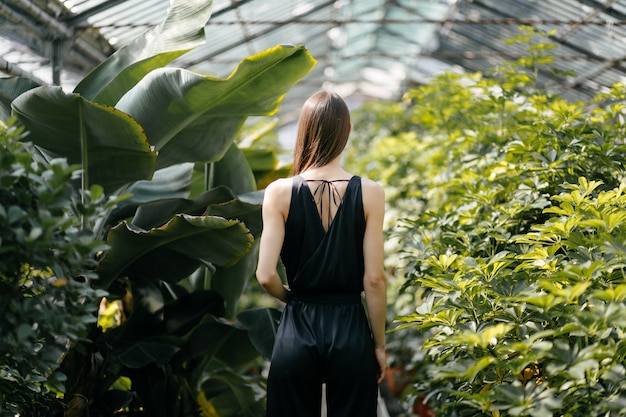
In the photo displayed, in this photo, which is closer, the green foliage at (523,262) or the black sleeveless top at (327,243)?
the green foliage at (523,262)

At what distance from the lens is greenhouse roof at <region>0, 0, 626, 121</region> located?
579cm

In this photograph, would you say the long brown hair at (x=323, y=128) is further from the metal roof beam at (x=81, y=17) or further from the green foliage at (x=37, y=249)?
the metal roof beam at (x=81, y=17)

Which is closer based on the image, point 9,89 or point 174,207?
point 9,89

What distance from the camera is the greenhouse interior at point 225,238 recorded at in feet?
6.06

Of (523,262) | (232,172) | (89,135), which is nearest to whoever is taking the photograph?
(523,262)

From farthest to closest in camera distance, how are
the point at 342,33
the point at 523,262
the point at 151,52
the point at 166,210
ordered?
the point at 342,33 → the point at 166,210 → the point at 151,52 → the point at 523,262

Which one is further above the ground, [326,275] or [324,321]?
[326,275]

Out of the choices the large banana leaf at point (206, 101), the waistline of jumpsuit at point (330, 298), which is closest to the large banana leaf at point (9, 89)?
the large banana leaf at point (206, 101)

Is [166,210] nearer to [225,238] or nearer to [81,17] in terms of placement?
[225,238]

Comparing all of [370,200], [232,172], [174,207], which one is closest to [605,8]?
[232,172]

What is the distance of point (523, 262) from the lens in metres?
2.21

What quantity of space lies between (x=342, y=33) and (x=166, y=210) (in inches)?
386

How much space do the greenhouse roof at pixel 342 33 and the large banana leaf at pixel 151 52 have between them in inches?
65.3

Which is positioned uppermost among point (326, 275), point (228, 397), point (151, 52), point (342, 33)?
point (151, 52)
